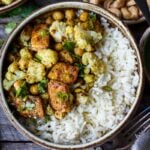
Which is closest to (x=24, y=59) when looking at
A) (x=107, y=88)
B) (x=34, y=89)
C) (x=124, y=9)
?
(x=34, y=89)

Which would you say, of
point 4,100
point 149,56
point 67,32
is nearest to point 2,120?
point 4,100

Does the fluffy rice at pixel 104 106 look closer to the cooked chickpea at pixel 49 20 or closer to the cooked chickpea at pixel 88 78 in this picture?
the cooked chickpea at pixel 88 78

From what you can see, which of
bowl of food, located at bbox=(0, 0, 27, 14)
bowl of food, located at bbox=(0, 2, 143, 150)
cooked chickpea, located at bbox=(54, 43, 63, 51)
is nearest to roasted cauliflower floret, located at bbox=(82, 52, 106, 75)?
bowl of food, located at bbox=(0, 2, 143, 150)

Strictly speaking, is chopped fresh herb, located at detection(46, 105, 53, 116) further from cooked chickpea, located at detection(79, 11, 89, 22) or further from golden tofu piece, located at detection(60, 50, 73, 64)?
cooked chickpea, located at detection(79, 11, 89, 22)

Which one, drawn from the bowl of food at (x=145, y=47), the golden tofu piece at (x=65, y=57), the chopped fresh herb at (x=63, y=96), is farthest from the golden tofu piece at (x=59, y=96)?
the bowl of food at (x=145, y=47)

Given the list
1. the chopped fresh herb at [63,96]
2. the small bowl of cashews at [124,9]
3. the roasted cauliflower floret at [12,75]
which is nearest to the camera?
the chopped fresh herb at [63,96]

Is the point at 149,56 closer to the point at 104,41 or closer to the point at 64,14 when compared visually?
the point at 104,41
